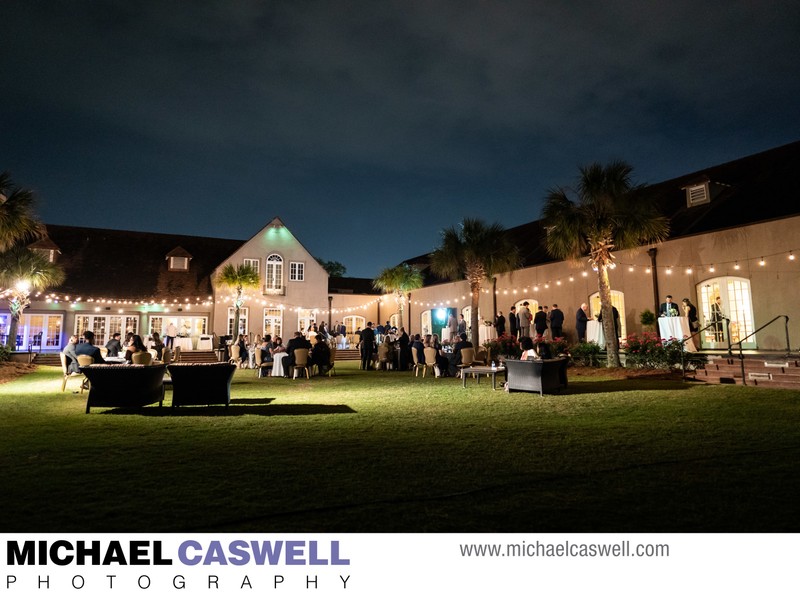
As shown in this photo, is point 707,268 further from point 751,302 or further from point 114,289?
point 114,289

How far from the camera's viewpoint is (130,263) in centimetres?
2684

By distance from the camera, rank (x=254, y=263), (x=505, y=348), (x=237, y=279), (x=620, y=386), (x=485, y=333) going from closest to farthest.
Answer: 1. (x=620, y=386)
2. (x=505, y=348)
3. (x=485, y=333)
4. (x=237, y=279)
5. (x=254, y=263)

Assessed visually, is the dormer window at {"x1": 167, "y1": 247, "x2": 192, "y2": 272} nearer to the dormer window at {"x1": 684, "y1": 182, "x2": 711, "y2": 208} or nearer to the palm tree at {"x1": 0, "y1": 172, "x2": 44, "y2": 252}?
the palm tree at {"x1": 0, "y1": 172, "x2": 44, "y2": 252}

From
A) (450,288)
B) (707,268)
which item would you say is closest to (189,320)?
(450,288)

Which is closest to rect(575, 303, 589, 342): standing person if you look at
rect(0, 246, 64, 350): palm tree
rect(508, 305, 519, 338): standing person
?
rect(508, 305, 519, 338): standing person

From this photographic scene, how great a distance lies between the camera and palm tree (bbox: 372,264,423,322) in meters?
26.0

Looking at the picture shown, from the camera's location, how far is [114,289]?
82.5 feet

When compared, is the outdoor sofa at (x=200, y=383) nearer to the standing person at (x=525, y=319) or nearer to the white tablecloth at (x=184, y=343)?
the standing person at (x=525, y=319)

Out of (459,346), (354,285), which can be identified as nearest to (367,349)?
(459,346)

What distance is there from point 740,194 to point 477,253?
8.60 meters

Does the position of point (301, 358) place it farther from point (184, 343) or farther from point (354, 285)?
point (354, 285)

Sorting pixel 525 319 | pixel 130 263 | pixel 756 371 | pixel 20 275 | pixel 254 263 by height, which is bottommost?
pixel 756 371

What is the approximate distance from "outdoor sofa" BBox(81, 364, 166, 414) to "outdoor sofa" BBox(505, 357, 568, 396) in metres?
6.75

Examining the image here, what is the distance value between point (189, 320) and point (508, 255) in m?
17.1
